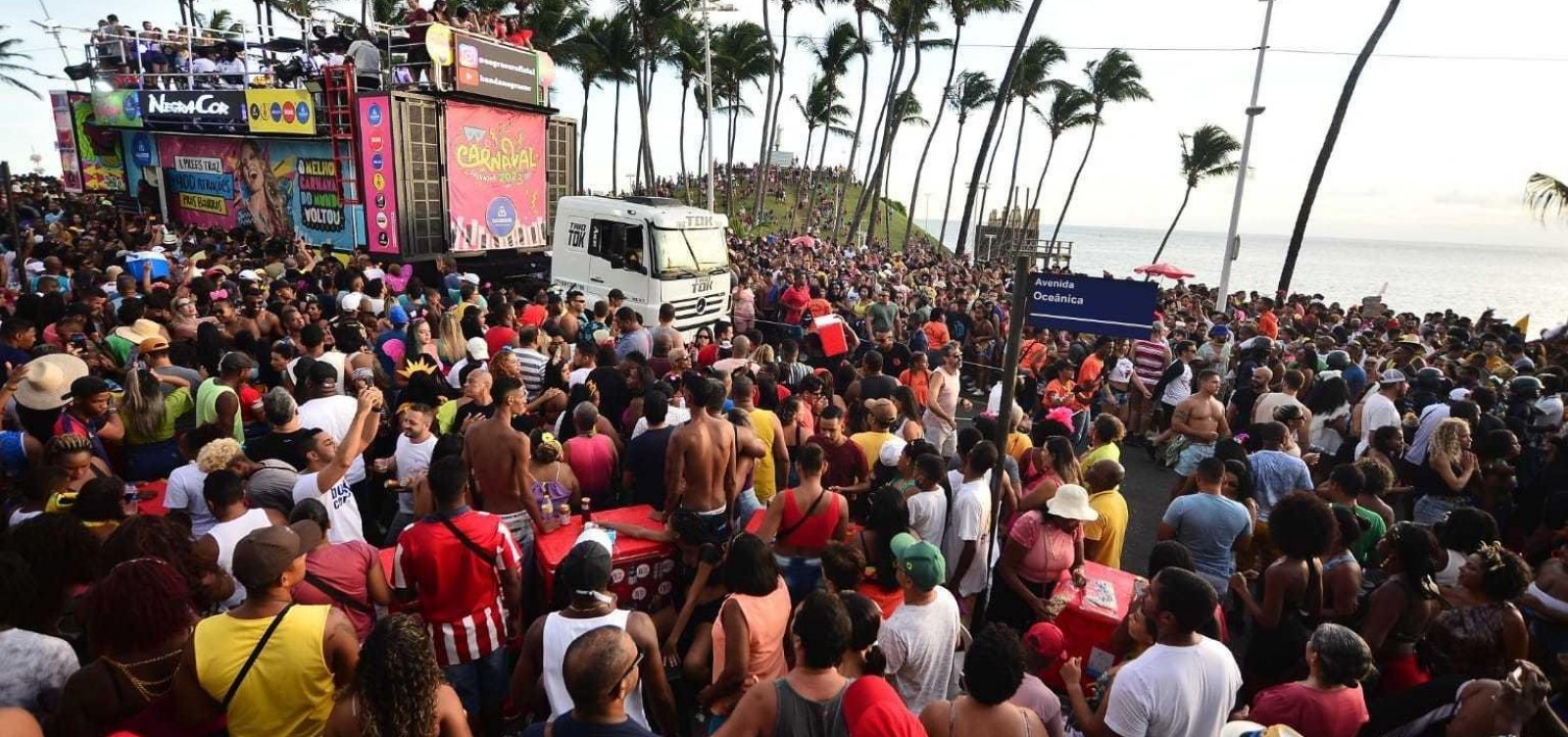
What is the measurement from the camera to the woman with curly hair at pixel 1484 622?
126 inches

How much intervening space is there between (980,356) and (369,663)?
1256 cm

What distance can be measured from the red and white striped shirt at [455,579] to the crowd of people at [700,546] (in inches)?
0.6

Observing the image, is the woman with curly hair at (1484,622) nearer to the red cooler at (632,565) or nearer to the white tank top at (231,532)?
the red cooler at (632,565)

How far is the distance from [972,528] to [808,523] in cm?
111

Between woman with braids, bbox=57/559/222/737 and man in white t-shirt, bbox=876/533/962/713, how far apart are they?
2594 millimetres

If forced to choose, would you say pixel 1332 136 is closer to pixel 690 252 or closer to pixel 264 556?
pixel 690 252

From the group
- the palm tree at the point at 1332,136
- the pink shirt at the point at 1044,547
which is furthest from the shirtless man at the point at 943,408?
the palm tree at the point at 1332,136

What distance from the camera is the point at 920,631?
3.29 m

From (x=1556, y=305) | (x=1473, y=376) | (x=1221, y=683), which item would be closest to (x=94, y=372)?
(x=1221, y=683)

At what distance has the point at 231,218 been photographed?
15891mm

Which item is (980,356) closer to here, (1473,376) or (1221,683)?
(1473,376)

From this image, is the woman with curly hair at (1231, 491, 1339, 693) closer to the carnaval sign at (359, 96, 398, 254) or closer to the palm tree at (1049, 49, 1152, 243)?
the carnaval sign at (359, 96, 398, 254)

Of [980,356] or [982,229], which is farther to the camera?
[982,229]

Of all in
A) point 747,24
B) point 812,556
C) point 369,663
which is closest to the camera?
point 369,663
